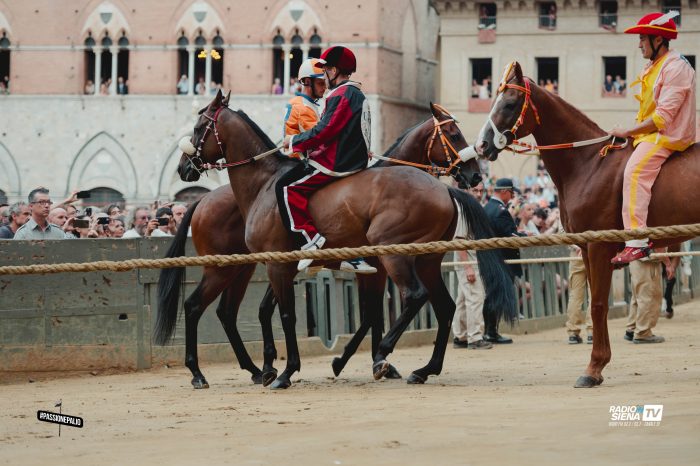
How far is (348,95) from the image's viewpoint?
524 inches

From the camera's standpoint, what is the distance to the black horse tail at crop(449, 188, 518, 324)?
1388 cm

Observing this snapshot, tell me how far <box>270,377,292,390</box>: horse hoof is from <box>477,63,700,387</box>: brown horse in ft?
9.60

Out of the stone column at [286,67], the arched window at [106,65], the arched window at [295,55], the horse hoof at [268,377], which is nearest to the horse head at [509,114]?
the horse hoof at [268,377]

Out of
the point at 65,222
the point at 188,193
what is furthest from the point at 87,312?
the point at 188,193

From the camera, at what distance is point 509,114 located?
12.7 meters

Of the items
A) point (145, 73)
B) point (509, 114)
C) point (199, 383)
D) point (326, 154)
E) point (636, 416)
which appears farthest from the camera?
point (145, 73)

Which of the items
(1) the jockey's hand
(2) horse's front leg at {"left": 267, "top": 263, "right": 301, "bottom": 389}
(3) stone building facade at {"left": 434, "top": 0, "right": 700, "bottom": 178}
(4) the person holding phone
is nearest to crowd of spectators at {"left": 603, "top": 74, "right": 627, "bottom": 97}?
(3) stone building facade at {"left": 434, "top": 0, "right": 700, "bottom": 178}

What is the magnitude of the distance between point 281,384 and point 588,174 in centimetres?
363

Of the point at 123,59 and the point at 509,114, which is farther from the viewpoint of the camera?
the point at 123,59

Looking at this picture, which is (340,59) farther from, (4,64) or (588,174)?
(4,64)

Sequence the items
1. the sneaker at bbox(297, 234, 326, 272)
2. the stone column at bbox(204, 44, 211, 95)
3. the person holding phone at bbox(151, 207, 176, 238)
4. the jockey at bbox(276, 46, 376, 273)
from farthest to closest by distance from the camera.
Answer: the stone column at bbox(204, 44, 211, 95) → the person holding phone at bbox(151, 207, 176, 238) → the jockey at bbox(276, 46, 376, 273) → the sneaker at bbox(297, 234, 326, 272)

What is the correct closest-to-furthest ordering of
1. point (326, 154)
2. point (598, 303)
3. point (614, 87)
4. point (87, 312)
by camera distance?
point (598, 303)
point (326, 154)
point (87, 312)
point (614, 87)

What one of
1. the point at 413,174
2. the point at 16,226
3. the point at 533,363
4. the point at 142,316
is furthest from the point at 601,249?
the point at 16,226

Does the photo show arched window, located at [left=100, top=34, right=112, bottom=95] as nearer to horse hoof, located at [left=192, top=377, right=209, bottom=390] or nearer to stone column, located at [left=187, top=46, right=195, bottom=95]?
stone column, located at [left=187, top=46, right=195, bottom=95]
